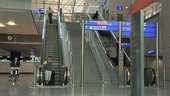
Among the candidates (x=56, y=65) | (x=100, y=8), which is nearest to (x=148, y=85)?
(x=56, y=65)

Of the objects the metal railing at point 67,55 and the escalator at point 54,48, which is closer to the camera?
the metal railing at point 67,55

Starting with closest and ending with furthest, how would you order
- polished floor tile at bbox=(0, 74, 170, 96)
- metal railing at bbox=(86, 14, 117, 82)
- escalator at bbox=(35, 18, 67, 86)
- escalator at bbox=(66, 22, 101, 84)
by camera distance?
1. polished floor tile at bbox=(0, 74, 170, 96)
2. escalator at bbox=(35, 18, 67, 86)
3. escalator at bbox=(66, 22, 101, 84)
4. metal railing at bbox=(86, 14, 117, 82)

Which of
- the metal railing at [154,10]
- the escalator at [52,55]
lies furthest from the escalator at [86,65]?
the metal railing at [154,10]

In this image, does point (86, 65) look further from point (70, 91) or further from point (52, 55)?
point (70, 91)

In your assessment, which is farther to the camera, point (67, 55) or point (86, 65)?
point (86, 65)

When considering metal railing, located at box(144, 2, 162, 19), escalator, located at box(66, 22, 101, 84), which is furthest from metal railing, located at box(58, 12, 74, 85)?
metal railing, located at box(144, 2, 162, 19)

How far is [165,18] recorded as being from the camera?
21578 millimetres

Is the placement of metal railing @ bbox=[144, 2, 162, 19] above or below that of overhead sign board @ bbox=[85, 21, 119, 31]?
above

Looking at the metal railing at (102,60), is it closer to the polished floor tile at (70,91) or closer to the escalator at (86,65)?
the escalator at (86,65)

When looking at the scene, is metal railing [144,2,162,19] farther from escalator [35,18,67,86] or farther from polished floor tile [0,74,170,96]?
polished floor tile [0,74,170,96]

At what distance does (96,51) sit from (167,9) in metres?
8.09

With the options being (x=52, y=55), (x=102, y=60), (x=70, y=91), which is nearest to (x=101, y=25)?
(x=102, y=60)

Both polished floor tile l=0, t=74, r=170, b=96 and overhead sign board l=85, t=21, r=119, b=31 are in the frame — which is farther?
overhead sign board l=85, t=21, r=119, b=31

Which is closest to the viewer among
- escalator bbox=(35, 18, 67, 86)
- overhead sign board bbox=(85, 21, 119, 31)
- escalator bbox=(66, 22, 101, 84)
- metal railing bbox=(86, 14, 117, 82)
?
escalator bbox=(35, 18, 67, 86)
